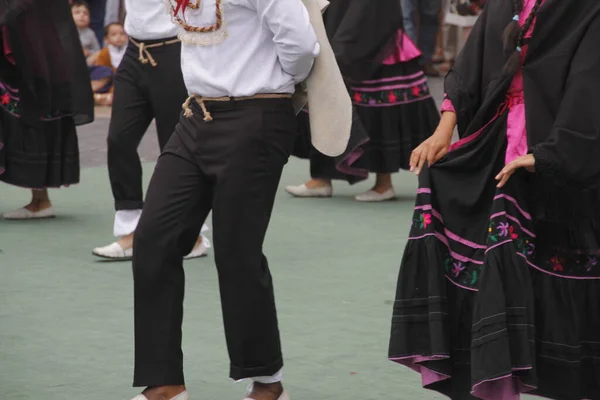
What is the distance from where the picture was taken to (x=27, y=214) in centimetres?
820

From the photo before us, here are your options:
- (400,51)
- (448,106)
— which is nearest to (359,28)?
(400,51)

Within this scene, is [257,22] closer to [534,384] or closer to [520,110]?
[520,110]

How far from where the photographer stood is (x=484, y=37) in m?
4.40

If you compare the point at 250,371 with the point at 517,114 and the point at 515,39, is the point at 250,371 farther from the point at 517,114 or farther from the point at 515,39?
the point at 515,39

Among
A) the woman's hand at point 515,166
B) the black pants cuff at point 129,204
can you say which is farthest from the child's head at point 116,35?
the woman's hand at point 515,166

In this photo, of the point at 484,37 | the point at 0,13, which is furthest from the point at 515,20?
the point at 0,13

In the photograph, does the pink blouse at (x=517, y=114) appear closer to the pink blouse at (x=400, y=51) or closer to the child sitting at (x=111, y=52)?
the pink blouse at (x=400, y=51)

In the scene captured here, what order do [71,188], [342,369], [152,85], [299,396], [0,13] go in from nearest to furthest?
[299,396] → [342,369] → [152,85] → [0,13] → [71,188]

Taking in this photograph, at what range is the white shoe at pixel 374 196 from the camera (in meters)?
8.92

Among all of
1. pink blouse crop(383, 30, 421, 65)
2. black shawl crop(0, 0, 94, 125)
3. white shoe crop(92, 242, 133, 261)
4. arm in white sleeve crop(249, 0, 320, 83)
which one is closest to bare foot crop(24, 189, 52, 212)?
black shawl crop(0, 0, 94, 125)

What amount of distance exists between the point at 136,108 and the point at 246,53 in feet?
7.77

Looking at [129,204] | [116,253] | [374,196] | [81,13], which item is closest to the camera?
[129,204]

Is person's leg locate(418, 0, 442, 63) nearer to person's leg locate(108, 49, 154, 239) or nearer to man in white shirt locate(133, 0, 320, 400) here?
person's leg locate(108, 49, 154, 239)

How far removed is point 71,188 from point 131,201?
2561mm
